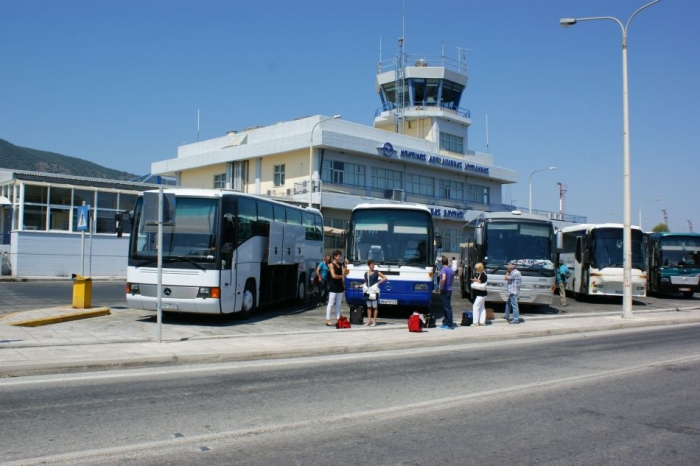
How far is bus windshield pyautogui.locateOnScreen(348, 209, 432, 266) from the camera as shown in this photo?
1978 centimetres

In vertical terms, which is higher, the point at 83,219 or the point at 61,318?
the point at 83,219

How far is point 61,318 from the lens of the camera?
15.8 metres

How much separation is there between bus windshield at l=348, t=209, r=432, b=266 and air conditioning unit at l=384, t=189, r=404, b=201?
3543 centimetres

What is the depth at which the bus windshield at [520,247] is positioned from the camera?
2227cm

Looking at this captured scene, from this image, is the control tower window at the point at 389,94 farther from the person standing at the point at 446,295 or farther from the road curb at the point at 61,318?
the road curb at the point at 61,318

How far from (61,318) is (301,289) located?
→ 9838 mm

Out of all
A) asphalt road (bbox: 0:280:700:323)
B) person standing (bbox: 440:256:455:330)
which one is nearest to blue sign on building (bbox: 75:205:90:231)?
asphalt road (bbox: 0:280:700:323)

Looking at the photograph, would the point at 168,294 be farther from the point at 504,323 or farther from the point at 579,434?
the point at 579,434

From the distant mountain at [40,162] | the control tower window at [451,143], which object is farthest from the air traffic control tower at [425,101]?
the distant mountain at [40,162]

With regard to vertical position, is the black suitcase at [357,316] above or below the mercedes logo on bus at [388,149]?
below

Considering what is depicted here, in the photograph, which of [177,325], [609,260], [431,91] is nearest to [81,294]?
[177,325]

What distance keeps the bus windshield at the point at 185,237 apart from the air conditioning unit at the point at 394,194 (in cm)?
3970

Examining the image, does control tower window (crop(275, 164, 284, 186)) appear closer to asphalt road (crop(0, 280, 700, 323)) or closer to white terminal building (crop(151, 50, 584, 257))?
white terminal building (crop(151, 50, 584, 257))

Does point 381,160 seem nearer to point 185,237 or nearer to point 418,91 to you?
point 418,91
